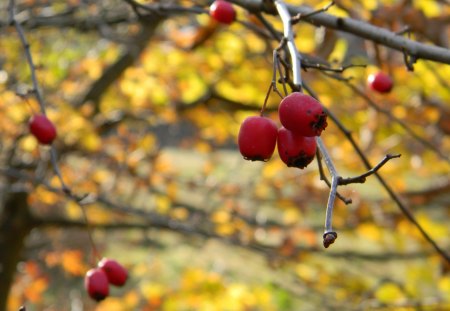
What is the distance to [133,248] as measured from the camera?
9.82m

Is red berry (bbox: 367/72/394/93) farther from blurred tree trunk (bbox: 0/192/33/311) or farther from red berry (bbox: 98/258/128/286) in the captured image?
blurred tree trunk (bbox: 0/192/33/311)

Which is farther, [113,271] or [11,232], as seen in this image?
[11,232]

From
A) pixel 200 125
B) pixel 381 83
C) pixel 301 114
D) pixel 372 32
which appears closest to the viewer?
pixel 301 114

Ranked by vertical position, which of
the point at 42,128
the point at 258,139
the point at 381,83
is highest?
the point at 258,139

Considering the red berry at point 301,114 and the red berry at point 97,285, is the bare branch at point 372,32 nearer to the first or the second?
the red berry at point 301,114

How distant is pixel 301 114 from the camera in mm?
996

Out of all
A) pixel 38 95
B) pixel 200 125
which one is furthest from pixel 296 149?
pixel 200 125

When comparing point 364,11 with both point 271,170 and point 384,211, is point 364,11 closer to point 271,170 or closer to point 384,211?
point 384,211

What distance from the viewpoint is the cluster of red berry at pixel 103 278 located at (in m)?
1.65

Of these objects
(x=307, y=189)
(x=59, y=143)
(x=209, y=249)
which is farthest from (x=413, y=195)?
(x=209, y=249)

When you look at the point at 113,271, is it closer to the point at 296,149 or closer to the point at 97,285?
the point at 97,285

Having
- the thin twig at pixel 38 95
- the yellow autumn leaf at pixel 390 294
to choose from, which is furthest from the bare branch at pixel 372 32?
the yellow autumn leaf at pixel 390 294

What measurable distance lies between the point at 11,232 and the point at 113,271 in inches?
125

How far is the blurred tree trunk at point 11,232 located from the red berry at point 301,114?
154 inches
